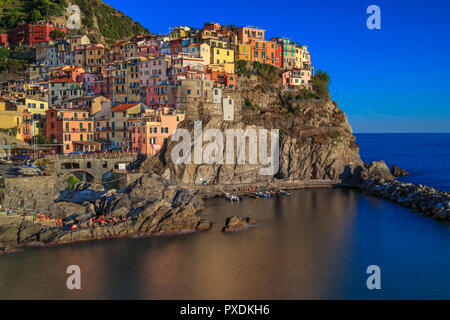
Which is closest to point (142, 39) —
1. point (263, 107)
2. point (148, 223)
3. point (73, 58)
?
point (73, 58)

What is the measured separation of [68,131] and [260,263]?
35578 mm

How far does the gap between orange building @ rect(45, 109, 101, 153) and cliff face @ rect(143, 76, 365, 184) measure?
30.3ft

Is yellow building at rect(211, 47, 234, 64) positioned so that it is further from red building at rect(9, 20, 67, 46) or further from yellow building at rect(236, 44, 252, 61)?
red building at rect(9, 20, 67, 46)

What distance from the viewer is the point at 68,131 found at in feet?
187

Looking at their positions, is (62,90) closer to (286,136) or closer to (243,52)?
(243,52)

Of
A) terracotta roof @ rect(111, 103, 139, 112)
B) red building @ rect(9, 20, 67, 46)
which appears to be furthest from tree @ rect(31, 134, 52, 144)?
red building @ rect(9, 20, 67, 46)

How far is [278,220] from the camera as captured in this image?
143 ft

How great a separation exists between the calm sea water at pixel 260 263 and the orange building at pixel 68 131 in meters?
Result: 22.5

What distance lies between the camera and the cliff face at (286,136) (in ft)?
186

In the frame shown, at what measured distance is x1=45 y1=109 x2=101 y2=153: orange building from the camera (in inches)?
2223

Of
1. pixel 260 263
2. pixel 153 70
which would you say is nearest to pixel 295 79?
pixel 153 70

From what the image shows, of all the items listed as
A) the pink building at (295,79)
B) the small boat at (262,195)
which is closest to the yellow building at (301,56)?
the pink building at (295,79)

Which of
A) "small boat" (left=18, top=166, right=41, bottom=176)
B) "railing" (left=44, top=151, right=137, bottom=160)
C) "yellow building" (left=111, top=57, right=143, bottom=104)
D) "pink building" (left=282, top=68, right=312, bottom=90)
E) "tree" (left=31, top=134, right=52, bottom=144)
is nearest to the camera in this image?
"small boat" (left=18, top=166, right=41, bottom=176)

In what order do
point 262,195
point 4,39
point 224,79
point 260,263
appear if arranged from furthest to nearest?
1. point 4,39
2. point 224,79
3. point 262,195
4. point 260,263
